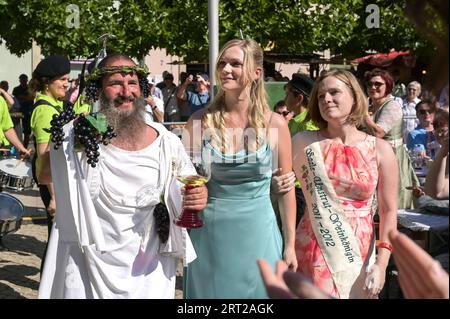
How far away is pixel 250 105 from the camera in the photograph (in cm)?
433

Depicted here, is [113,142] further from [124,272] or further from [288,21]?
[288,21]

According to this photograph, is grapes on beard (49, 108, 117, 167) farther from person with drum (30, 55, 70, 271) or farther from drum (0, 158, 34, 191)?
drum (0, 158, 34, 191)

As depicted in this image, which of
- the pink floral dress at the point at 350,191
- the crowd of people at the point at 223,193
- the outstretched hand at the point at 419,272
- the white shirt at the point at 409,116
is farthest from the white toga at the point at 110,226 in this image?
the white shirt at the point at 409,116

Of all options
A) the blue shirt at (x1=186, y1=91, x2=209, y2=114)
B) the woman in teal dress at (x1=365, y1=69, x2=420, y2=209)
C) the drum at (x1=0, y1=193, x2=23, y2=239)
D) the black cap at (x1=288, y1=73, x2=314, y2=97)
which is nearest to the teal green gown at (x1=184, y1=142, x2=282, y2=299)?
the black cap at (x1=288, y1=73, x2=314, y2=97)

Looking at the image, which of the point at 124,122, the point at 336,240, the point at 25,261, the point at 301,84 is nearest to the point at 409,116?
the point at 301,84

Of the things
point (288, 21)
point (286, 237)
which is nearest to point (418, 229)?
point (286, 237)

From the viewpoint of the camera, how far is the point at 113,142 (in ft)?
12.5

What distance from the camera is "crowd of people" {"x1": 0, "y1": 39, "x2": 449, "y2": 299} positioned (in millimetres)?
3654

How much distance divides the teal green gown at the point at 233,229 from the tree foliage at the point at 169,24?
388 inches

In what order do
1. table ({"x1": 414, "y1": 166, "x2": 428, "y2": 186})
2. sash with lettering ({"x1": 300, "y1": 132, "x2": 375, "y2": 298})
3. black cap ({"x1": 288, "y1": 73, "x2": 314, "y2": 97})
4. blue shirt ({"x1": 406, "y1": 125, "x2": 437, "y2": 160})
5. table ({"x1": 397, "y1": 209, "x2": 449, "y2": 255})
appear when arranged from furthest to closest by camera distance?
1. blue shirt ({"x1": 406, "y1": 125, "x2": 437, "y2": 160})
2. table ({"x1": 414, "y1": 166, "x2": 428, "y2": 186})
3. black cap ({"x1": 288, "y1": 73, "x2": 314, "y2": 97})
4. table ({"x1": 397, "y1": 209, "x2": 449, "y2": 255})
5. sash with lettering ({"x1": 300, "y1": 132, "x2": 375, "y2": 298})

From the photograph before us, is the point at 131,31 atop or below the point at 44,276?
atop

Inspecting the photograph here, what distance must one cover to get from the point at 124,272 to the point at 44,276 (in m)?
0.38

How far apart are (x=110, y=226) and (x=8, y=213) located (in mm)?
4293

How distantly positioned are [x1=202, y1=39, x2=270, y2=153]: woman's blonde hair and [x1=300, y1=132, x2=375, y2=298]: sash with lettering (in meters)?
0.45
